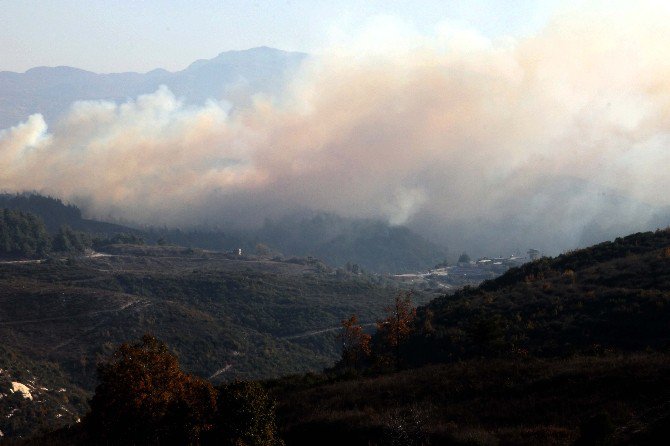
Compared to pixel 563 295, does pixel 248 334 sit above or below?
below

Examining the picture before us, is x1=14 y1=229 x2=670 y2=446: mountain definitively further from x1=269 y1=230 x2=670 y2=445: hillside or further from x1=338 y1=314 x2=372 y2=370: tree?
x1=338 y1=314 x2=372 y2=370: tree

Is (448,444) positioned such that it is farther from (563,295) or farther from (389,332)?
(563,295)

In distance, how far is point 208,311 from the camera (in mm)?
195750

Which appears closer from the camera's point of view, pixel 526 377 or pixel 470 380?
→ pixel 526 377

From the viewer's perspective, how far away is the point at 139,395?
4784cm

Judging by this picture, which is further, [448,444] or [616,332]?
[616,332]

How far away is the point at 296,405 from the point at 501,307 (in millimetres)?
41375

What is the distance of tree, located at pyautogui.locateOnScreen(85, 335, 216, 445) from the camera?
4747 cm

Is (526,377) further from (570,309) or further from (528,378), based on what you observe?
(570,309)

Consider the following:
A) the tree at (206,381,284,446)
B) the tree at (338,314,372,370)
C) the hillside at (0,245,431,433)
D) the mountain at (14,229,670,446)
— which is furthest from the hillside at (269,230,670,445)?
the hillside at (0,245,431,433)

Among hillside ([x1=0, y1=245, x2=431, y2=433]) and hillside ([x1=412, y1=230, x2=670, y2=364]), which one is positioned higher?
hillside ([x1=412, y1=230, x2=670, y2=364])

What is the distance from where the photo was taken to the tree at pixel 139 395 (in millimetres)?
47469

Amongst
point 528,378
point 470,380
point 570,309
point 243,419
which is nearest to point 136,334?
point 570,309

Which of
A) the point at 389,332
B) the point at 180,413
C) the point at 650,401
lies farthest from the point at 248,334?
the point at 650,401
